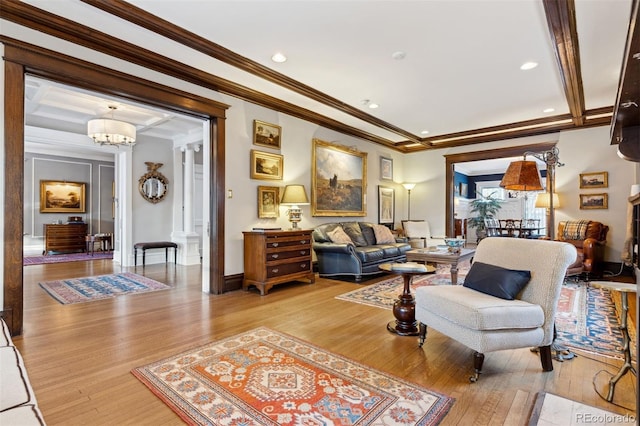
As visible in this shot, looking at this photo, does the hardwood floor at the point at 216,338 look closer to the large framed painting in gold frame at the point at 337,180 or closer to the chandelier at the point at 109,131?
the large framed painting in gold frame at the point at 337,180

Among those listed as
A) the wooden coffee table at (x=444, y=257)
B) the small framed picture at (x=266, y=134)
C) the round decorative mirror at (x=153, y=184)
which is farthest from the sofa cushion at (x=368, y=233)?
the round decorative mirror at (x=153, y=184)

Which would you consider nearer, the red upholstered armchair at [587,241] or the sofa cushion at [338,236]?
the red upholstered armchair at [587,241]

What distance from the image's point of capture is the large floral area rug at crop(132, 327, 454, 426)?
66.9 inches

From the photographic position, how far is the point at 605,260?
5.79 m

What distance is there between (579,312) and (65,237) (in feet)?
35.1

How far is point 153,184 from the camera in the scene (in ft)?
22.6

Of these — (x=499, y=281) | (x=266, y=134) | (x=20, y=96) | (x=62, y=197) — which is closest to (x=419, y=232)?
(x=266, y=134)

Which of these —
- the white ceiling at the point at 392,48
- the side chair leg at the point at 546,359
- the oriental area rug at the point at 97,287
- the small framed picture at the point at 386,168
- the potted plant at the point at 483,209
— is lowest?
the oriental area rug at the point at 97,287

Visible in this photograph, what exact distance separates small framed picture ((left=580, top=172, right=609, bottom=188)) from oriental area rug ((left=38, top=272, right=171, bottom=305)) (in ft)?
24.1

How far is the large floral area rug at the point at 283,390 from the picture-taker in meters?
1.70

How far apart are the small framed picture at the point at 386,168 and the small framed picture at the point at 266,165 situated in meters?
3.22

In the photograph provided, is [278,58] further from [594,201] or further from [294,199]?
[594,201]

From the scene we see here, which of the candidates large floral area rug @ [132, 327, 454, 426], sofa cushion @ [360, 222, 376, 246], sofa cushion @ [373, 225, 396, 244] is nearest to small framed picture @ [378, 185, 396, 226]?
sofa cushion @ [373, 225, 396, 244]

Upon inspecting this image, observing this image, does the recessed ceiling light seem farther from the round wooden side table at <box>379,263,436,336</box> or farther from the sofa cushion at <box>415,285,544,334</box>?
the sofa cushion at <box>415,285,544,334</box>
